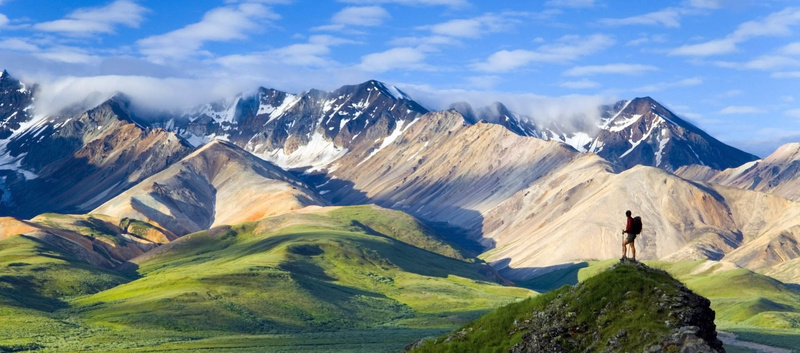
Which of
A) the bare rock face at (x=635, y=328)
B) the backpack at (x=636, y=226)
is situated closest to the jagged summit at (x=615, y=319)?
the bare rock face at (x=635, y=328)

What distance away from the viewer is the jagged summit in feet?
141

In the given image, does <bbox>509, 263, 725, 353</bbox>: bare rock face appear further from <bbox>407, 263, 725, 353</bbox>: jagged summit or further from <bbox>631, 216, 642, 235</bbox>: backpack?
<bbox>631, 216, 642, 235</bbox>: backpack

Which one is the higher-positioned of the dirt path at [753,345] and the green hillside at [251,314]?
the dirt path at [753,345]

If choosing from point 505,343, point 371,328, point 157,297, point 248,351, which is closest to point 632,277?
point 505,343

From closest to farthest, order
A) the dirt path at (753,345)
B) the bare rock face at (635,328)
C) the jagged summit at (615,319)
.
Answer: the bare rock face at (635,328) < the jagged summit at (615,319) < the dirt path at (753,345)

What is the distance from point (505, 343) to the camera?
50.6 m

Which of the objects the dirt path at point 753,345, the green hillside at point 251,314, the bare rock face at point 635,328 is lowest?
the green hillside at point 251,314

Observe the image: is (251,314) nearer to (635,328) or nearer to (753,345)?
(753,345)

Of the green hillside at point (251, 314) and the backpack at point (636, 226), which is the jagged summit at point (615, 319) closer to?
the backpack at point (636, 226)

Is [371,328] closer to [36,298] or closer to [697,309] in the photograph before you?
[36,298]

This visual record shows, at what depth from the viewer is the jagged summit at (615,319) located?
42875mm

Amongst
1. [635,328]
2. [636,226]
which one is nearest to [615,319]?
[635,328]

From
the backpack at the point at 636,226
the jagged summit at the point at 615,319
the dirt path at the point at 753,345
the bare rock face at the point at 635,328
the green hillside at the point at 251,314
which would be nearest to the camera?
the bare rock face at the point at 635,328

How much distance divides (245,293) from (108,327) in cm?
3492
